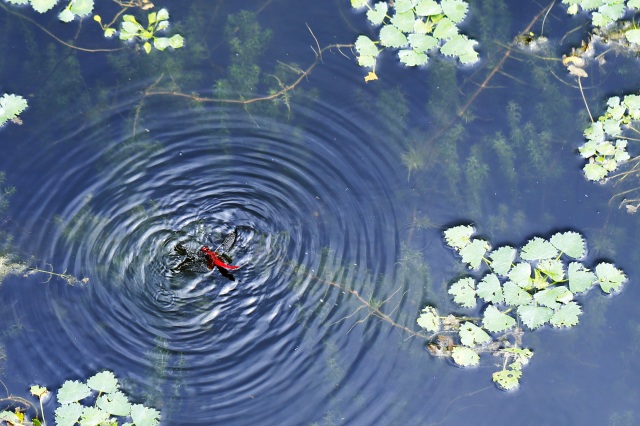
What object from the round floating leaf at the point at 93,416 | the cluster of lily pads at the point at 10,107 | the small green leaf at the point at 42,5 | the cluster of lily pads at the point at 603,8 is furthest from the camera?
the cluster of lily pads at the point at 603,8

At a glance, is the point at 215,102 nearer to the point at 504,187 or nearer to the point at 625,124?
the point at 504,187

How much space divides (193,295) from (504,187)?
8.79 ft

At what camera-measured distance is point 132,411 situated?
18.3ft

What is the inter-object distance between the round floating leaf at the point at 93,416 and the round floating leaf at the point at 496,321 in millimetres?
3000

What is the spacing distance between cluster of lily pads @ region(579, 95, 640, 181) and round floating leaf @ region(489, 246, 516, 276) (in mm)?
946

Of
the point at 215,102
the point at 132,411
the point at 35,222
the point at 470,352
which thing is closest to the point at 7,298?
the point at 35,222

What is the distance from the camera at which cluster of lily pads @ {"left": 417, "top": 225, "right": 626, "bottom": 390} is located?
5.81 meters

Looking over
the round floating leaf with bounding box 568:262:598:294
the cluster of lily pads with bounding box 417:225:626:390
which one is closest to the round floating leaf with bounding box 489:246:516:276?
the cluster of lily pads with bounding box 417:225:626:390

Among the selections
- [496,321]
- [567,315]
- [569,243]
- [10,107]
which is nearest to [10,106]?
[10,107]

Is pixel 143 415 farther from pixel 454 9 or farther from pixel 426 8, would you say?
pixel 454 9

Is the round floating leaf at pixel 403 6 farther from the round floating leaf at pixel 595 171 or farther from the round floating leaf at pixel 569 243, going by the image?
the round floating leaf at pixel 569 243

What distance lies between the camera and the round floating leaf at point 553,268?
5871mm

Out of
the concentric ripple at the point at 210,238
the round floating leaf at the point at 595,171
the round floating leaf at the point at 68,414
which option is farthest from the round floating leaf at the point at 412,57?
the round floating leaf at the point at 68,414

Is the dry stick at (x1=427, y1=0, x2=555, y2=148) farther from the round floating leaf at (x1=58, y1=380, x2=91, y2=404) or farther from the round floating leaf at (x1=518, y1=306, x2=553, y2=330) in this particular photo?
the round floating leaf at (x1=58, y1=380, x2=91, y2=404)
